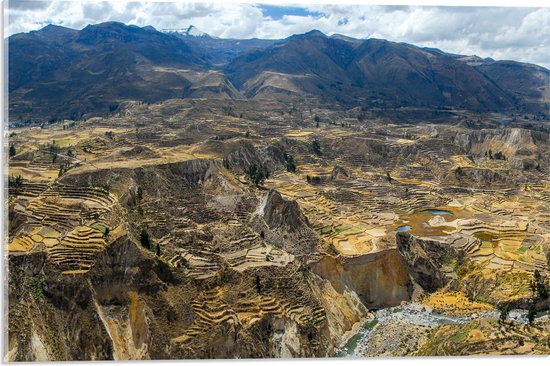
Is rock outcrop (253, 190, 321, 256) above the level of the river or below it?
above

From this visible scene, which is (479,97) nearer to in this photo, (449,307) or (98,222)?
(449,307)

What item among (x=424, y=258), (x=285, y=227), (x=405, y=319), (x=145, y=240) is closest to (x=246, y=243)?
(x=285, y=227)

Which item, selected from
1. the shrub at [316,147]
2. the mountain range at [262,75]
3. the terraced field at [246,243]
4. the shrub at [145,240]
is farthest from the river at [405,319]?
the mountain range at [262,75]

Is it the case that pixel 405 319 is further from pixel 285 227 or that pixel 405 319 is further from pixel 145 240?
pixel 145 240

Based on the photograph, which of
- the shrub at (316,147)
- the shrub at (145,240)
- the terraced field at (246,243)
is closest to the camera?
the terraced field at (246,243)

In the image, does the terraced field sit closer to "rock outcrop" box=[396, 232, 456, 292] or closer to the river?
"rock outcrop" box=[396, 232, 456, 292]

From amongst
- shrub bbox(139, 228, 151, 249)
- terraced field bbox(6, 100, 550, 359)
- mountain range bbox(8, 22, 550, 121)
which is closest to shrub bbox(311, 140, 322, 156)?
terraced field bbox(6, 100, 550, 359)

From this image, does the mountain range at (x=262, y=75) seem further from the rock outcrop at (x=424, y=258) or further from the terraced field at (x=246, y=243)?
the rock outcrop at (x=424, y=258)

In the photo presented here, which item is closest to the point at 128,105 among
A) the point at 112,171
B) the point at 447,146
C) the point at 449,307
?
the point at 447,146

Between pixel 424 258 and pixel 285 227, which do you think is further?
pixel 424 258
